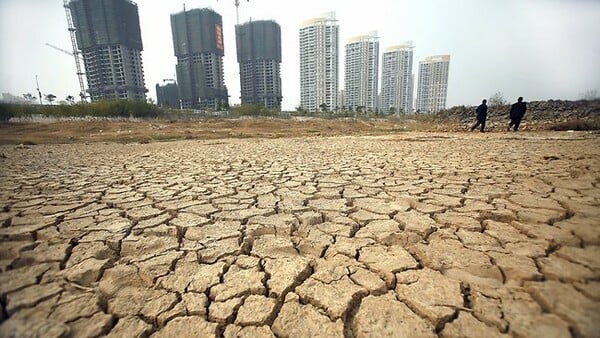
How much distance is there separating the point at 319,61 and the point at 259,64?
38.9 ft

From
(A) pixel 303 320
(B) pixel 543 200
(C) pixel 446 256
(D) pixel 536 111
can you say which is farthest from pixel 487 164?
(D) pixel 536 111

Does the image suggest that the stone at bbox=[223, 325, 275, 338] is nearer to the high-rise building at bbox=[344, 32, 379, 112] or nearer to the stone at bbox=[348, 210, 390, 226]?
the stone at bbox=[348, 210, 390, 226]

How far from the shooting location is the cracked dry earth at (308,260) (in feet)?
3.54

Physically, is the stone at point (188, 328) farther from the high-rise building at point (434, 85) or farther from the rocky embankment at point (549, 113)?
the high-rise building at point (434, 85)

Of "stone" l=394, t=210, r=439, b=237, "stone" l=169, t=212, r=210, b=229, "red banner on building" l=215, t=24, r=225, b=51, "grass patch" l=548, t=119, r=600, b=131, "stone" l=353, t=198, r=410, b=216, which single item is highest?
"red banner on building" l=215, t=24, r=225, b=51

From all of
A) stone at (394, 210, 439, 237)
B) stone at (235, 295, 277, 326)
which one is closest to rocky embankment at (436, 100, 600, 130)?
stone at (394, 210, 439, 237)

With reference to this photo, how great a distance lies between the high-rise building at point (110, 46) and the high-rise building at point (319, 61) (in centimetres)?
2846

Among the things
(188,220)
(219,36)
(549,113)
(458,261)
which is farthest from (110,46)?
(458,261)

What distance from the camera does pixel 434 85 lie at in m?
61.3

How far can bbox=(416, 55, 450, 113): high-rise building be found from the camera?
6056 centimetres

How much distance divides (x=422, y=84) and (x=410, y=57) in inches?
264

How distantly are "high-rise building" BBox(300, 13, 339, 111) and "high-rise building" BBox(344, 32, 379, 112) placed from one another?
234 inches

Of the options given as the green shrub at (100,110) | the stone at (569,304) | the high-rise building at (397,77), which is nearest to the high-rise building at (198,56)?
the green shrub at (100,110)

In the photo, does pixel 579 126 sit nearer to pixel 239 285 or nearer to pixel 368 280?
pixel 368 280
